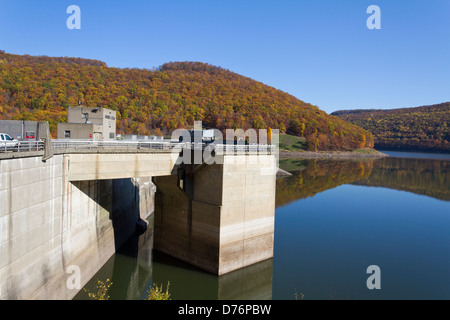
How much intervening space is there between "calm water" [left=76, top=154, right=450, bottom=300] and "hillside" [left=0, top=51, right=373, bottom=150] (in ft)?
138

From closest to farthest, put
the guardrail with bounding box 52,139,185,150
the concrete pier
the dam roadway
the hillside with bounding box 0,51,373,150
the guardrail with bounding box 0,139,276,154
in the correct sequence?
1. the dam roadway
2. the guardrail with bounding box 0,139,276,154
3. the guardrail with bounding box 52,139,185,150
4. the concrete pier
5. the hillside with bounding box 0,51,373,150

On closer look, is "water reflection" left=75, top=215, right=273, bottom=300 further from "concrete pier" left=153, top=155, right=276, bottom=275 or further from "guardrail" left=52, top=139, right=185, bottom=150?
"guardrail" left=52, top=139, right=185, bottom=150

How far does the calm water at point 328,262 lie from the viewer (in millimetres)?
18062

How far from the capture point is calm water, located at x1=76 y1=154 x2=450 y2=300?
711 inches

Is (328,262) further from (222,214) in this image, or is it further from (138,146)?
(138,146)

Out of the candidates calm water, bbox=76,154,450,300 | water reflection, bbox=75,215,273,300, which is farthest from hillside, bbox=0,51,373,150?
calm water, bbox=76,154,450,300

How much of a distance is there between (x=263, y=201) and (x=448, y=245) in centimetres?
1971

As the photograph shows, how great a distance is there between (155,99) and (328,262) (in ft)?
298

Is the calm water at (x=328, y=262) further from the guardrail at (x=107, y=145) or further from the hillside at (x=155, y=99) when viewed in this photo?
the hillside at (x=155, y=99)

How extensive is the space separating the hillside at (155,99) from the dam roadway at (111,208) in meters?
40.6

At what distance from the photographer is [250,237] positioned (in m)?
19.4

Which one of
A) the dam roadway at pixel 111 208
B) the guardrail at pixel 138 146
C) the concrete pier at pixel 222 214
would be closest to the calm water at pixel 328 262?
the concrete pier at pixel 222 214

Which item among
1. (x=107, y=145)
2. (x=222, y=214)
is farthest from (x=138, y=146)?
(x=222, y=214)

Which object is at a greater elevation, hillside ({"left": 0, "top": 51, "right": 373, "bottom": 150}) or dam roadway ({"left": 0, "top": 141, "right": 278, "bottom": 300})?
hillside ({"left": 0, "top": 51, "right": 373, "bottom": 150})
